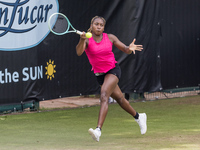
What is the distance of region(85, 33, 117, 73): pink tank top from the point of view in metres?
6.76

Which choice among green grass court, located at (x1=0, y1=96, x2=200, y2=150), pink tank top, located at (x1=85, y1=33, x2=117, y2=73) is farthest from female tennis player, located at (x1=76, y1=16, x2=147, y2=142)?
green grass court, located at (x1=0, y1=96, x2=200, y2=150)

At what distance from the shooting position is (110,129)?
787cm

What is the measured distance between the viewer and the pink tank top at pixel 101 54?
22.2 feet

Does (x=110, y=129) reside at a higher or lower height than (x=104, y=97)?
lower

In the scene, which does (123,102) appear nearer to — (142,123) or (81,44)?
(142,123)

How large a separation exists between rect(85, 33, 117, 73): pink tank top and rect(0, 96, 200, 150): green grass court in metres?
1.00

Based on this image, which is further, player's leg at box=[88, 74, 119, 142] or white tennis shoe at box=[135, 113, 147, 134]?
white tennis shoe at box=[135, 113, 147, 134]

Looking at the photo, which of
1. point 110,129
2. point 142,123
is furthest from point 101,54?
point 110,129

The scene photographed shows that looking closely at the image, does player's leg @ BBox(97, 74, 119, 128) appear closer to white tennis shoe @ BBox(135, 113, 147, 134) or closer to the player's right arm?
the player's right arm

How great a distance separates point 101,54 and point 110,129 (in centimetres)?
157

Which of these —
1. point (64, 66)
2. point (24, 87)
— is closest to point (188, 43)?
point (64, 66)

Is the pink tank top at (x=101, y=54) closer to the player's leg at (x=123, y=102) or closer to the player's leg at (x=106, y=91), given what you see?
the player's leg at (x=106, y=91)

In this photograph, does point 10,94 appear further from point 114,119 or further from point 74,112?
point 114,119

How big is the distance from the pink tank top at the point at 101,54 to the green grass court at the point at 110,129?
39.2 inches
